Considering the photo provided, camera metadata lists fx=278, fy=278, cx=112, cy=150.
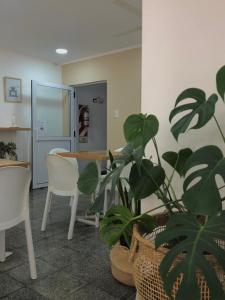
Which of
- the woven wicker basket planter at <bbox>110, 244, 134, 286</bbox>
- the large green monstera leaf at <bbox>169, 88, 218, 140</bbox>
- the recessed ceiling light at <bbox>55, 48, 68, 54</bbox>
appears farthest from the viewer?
the recessed ceiling light at <bbox>55, 48, 68, 54</bbox>

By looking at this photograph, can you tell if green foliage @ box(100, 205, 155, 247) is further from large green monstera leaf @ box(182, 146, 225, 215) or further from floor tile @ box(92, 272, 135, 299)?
floor tile @ box(92, 272, 135, 299)

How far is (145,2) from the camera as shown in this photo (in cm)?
164

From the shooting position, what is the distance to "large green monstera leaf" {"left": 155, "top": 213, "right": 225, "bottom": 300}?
771mm

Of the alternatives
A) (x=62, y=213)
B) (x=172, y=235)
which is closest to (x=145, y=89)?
(x=172, y=235)

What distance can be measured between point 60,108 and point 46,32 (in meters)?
1.96

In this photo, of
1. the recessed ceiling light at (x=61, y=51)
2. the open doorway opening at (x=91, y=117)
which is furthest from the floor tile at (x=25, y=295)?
the open doorway opening at (x=91, y=117)

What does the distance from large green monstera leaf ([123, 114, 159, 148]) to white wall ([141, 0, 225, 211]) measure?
47cm

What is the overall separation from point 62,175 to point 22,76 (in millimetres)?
3086

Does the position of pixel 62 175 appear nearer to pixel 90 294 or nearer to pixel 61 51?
pixel 90 294

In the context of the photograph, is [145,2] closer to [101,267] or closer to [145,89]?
[145,89]

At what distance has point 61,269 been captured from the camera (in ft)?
6.75

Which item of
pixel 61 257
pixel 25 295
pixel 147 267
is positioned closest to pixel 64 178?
pixel 61 257

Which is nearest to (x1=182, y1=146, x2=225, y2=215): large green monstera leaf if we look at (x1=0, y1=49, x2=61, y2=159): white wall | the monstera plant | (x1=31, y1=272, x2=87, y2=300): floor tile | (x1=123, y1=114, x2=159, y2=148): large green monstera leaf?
the monstera plant

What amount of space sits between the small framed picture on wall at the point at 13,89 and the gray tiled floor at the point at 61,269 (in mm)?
2742
